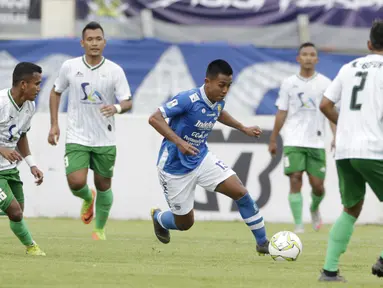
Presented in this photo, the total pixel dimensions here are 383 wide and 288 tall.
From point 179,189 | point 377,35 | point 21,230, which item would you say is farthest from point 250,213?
point 377,35

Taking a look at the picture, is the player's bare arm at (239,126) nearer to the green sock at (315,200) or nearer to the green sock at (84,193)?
the green sock at (84,193)

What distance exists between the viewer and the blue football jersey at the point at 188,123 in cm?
984

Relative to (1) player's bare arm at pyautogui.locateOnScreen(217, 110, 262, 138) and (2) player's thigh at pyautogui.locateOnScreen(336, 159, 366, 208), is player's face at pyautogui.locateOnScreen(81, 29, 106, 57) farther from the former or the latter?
(2) player's thigh at pyautogui.locateOnScreen(336, 159, 366, 208)

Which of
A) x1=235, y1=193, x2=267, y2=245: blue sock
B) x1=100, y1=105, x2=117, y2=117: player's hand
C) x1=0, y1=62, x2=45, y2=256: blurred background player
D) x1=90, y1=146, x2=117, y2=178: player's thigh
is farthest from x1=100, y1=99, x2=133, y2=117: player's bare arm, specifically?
x1=235, y1=193, x2=267, y2=245: blue sock

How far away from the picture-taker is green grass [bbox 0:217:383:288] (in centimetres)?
798

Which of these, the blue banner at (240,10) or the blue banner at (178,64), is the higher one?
the blue banner at (240,10)

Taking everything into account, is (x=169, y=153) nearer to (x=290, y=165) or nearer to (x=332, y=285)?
(x=332, y=285)

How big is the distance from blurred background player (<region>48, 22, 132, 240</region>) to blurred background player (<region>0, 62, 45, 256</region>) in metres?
1.77

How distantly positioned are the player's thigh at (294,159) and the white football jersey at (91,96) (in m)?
3.12

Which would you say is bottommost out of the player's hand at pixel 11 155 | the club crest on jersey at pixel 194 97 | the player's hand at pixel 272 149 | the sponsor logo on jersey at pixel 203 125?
the player's hand at pixel 272 149

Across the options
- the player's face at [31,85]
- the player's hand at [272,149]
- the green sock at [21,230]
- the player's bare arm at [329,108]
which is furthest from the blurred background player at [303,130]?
the player's bare arm at [329,108]

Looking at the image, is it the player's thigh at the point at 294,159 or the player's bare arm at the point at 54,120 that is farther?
the player's thigh at the point at 294,159

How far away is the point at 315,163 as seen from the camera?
47.4 ft

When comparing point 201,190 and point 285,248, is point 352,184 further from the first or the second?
point 201,190
